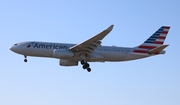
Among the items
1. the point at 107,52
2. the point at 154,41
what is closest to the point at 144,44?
the point at 154,41

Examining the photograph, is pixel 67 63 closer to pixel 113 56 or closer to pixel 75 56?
pixel 75 56

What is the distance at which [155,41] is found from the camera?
206ft

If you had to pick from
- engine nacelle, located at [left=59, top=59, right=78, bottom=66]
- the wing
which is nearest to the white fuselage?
the wing

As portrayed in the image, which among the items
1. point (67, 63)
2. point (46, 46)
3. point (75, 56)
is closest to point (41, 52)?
point (46, 46)

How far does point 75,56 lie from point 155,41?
12909 mm

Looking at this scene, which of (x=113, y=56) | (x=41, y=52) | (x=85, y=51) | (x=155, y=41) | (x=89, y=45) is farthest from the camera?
(x=155, y=41)

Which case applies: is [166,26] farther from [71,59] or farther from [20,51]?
[20,51]

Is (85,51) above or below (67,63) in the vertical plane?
above

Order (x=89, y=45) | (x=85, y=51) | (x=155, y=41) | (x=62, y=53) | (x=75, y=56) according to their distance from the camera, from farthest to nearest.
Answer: (x=155, y=41)
(x=75, y=56)
(x=85, y=51)
(x=89, y=45)
(x=62, y=53)

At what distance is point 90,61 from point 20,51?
9970mm

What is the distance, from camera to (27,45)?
192 feet

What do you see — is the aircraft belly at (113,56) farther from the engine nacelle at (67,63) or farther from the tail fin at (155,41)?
the engine nacelle at (67,63)

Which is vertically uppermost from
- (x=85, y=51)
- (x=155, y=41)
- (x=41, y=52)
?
(x=155, y=41)

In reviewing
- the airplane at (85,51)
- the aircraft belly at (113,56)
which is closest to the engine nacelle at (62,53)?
the airplane at (85,51)
